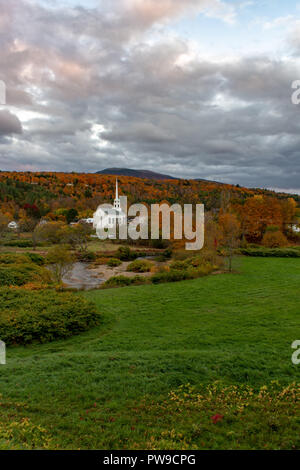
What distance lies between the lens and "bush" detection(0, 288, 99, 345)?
10.3 m

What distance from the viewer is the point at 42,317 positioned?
11.1m

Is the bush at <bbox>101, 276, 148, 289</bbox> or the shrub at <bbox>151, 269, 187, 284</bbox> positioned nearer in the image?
the bush at <bbox>101, 276, 148, 289</bbox>

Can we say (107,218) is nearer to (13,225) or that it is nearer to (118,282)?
(13,225)

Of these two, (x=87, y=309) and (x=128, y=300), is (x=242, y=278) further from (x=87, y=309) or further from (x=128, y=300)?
(x=87, y=309)

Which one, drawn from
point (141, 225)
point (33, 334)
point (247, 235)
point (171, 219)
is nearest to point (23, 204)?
point (141, 225)

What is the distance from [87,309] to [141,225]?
37547mm

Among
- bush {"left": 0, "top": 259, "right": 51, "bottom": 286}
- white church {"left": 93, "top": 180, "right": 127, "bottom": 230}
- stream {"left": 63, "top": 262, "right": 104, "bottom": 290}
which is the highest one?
white church {"left": 93, "top": 180, "right": 127, "bottom": 230}

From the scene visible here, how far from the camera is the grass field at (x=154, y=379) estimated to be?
4.68 metres

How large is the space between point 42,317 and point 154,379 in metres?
6.06

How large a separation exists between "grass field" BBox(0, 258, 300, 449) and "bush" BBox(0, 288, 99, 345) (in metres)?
0.51

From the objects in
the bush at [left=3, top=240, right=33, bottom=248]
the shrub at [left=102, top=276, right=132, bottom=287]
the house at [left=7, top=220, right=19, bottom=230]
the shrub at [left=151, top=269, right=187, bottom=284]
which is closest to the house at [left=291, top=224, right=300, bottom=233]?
the shrub at [left=151, top=269, right=187, bottom=284]

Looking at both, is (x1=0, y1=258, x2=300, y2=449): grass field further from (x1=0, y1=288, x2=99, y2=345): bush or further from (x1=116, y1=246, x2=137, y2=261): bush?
(x1=116, y1=246, x2=137, y2=261): bush

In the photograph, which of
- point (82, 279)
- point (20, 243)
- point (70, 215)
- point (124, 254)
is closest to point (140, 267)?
point (82, 279)

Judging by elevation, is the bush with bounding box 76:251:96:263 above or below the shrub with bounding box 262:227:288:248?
below
